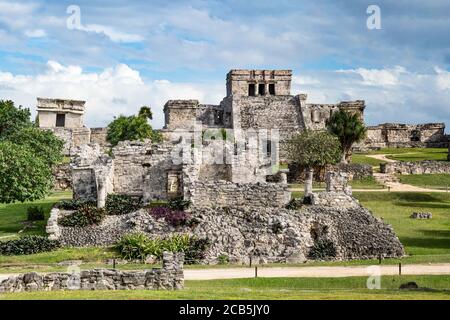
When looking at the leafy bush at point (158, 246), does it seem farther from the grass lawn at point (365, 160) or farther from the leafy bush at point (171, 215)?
the grass lawn at point (365, 160)

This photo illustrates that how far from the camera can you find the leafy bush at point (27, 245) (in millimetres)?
30031

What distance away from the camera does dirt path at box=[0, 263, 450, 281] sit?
2455 centimetres

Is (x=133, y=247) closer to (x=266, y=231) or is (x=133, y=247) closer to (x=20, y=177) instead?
(x=266, y=231)

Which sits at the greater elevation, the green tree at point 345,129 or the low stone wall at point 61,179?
the green tree at point 345,129

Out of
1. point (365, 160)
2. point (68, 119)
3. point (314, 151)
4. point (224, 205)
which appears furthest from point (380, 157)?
point (224, 205)

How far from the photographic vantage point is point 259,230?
102 feet

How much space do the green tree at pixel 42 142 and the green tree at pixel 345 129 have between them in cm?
2157

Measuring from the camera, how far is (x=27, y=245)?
100 ft

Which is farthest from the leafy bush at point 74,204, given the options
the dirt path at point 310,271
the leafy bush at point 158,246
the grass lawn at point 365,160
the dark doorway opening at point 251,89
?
the dark doorway opening at point 251,89

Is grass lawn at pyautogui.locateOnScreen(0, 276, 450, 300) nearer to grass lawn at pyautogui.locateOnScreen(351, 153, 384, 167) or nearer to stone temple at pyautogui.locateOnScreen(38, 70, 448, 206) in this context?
stone temple at pyautogui.locateOnScreen(38, 70, 448, 206)

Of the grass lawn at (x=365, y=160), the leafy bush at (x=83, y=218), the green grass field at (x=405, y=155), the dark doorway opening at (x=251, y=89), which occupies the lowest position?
the leafy bush at (x=83, y=218)

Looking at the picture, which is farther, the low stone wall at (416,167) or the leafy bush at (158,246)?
the low stone wall at (416,167)

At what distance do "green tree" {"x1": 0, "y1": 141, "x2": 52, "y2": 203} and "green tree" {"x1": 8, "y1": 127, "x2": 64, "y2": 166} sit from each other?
1627 cm
